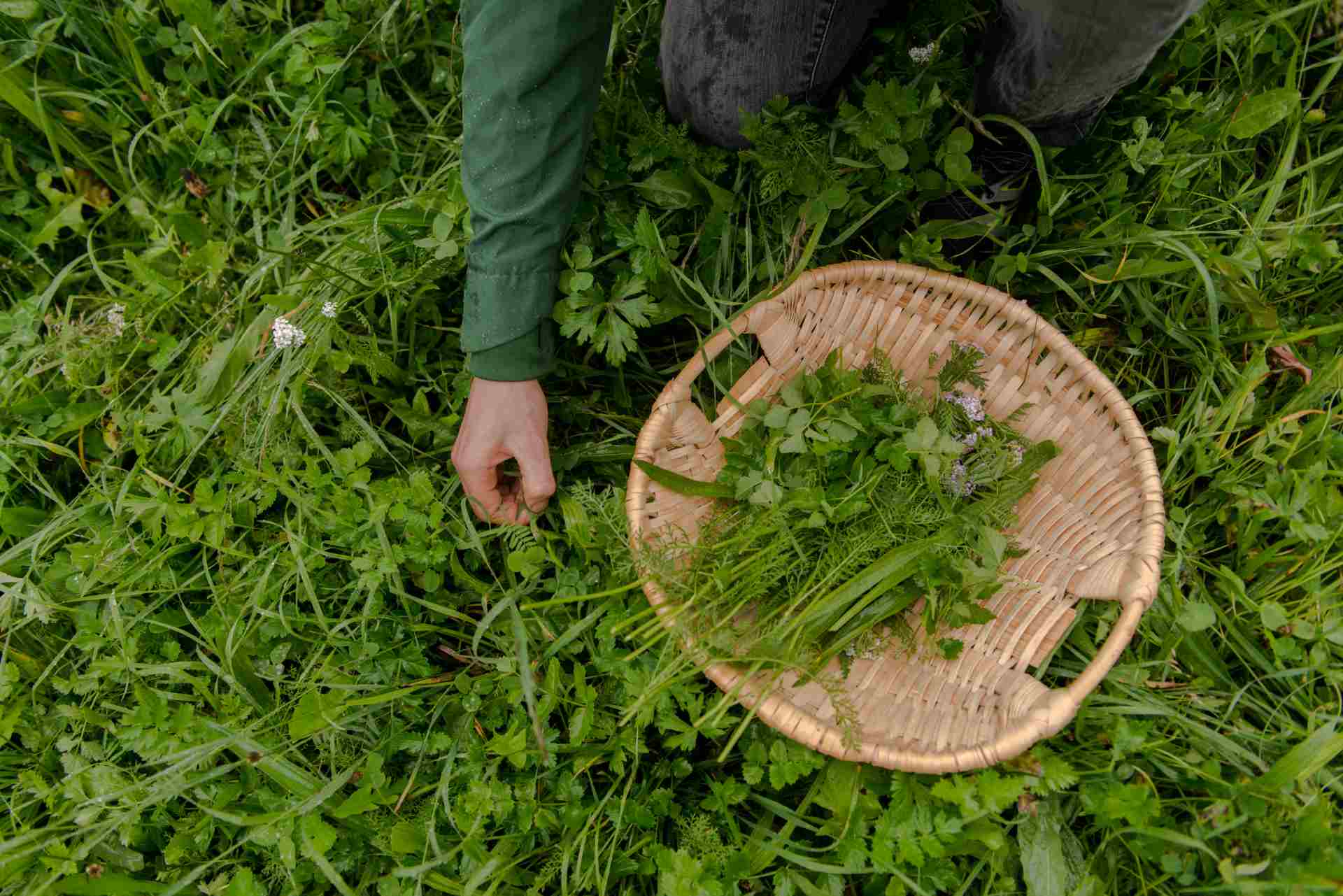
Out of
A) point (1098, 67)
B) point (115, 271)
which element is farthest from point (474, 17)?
point (115, 271)

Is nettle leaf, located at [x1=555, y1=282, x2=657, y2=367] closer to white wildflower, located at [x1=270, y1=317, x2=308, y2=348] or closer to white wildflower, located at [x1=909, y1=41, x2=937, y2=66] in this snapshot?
white wildflower, located at [x1=270, y1=317, x2=308, y2=348]

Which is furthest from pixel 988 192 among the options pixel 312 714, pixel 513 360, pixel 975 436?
pixel 312 714

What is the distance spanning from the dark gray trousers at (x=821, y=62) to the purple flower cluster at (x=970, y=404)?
627 millimetres

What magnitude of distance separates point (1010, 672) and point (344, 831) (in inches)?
55.5

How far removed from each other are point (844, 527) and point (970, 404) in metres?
0.38

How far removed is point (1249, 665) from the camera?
1.83m

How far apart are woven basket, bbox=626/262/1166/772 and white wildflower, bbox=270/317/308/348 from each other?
84cm

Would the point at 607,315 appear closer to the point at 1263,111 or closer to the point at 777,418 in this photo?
the point at 777,418

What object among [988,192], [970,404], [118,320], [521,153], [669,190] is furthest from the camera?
[118,320]

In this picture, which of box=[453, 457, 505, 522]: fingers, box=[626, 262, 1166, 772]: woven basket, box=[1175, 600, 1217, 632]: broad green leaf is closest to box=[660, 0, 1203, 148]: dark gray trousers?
box=[626, 262, 1166, 772]: woven basket

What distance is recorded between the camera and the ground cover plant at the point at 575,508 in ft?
5.54

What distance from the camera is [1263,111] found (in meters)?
1.99

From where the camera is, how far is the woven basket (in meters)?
1.61

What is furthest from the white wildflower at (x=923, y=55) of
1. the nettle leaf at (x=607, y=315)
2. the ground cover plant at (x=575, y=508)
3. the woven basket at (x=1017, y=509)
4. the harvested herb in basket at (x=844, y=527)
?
the nettle leaf at (x=607, y=315)
